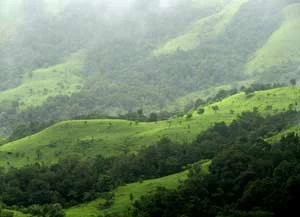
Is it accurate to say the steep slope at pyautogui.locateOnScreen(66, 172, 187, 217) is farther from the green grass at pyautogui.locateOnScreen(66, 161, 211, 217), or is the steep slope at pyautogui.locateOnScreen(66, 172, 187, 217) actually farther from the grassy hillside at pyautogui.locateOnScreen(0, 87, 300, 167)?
the grassy hillside at pyautogui.locateOnScreen(0, 87, 300, 167)

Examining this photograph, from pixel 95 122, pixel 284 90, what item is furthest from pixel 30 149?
pixel 284 90

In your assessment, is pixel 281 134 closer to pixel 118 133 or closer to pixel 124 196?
pixel 124 196

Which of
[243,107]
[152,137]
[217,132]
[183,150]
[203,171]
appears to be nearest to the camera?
[203,171]

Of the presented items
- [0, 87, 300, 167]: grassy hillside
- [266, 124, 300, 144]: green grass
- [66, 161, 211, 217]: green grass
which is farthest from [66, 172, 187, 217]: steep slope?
[0, 87, 300, 167]: grassy hillside

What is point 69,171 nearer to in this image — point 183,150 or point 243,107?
point 183,150

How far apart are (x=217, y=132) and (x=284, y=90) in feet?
149

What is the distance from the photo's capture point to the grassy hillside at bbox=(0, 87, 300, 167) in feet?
563

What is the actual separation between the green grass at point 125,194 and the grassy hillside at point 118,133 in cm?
3414

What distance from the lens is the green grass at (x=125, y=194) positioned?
381ft

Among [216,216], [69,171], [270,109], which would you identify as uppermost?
[270,109]

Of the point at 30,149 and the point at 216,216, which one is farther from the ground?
the point at 30,149

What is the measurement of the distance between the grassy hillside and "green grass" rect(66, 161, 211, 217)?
34140 millimetres

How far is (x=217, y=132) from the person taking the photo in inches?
6294

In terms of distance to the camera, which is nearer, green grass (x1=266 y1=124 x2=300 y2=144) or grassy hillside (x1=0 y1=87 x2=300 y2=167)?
green grass (x1=266 y1=124 x2=300 y2=144)
